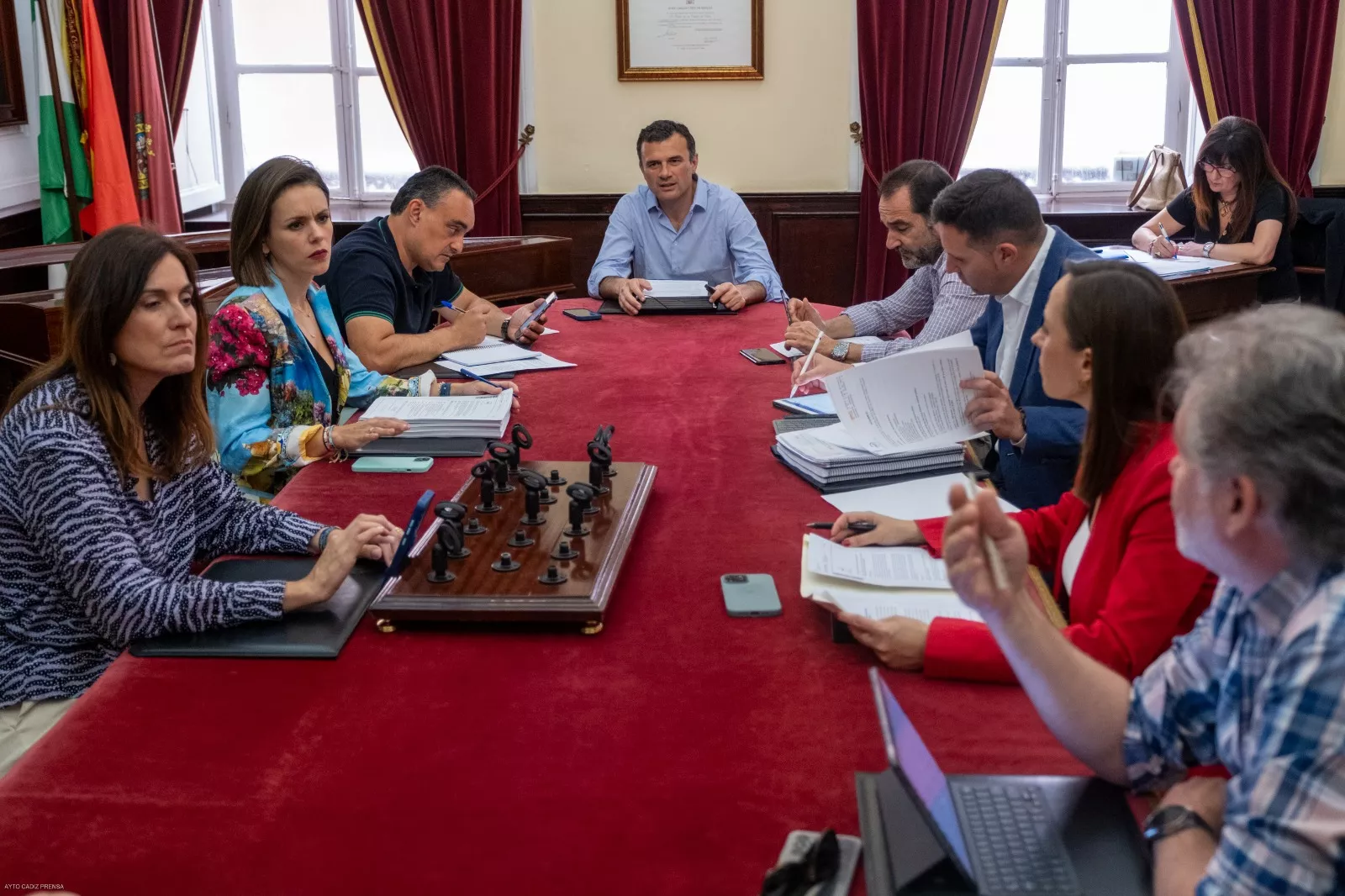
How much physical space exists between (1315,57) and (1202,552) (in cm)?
568

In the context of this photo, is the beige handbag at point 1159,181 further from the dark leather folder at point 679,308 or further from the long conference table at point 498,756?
the long conference table at point 498,756

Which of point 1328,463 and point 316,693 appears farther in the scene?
point 316,693

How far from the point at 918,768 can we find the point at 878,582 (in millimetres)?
743

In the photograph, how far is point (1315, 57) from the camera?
587 centimetres

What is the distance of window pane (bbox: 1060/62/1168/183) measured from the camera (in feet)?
20.6

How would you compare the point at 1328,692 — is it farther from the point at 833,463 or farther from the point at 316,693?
the point at 833,463

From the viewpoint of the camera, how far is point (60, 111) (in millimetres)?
5180

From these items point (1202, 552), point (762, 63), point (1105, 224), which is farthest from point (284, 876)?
point (1105, 224)

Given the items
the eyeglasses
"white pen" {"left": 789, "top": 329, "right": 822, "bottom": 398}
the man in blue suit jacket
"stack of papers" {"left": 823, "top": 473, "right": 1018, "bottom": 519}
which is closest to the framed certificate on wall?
"white pen" {"left": 789, "top": 329, "right": 822, "bottom": 398}

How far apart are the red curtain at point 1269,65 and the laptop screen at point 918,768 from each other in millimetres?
5648

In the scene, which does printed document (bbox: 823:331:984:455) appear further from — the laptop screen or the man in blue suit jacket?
the laptop screen

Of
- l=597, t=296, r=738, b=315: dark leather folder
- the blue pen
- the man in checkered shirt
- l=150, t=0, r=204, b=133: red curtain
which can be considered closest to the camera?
the blue pen

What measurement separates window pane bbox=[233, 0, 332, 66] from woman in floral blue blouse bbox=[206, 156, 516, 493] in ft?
11.3

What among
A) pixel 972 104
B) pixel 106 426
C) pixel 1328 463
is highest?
pixel 972 104
